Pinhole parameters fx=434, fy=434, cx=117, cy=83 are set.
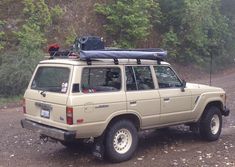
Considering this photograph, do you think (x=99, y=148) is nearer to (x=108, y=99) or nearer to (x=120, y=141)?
(x=120, y=141)

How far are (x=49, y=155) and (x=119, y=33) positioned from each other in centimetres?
1424

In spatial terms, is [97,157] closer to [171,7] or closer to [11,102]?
[11,102]

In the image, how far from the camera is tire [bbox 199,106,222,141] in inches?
366

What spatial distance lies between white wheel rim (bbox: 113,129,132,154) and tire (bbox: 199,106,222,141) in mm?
2124

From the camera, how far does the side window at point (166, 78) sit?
340 inches

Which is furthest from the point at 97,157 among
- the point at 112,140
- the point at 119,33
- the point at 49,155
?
the point at 119,33

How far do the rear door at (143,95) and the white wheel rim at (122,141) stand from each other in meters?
0.42

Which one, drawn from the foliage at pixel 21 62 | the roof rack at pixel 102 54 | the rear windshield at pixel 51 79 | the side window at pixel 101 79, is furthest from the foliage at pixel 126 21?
the side window at pixel 101 79

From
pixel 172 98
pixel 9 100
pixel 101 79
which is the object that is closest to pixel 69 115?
pixel 101 79

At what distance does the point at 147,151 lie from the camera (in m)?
8.58

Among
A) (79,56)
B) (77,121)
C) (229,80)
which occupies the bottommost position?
(229,80)

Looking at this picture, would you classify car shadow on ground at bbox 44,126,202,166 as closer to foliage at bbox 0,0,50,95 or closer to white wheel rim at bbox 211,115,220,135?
white wheel rim at bbox 211,115,220,135

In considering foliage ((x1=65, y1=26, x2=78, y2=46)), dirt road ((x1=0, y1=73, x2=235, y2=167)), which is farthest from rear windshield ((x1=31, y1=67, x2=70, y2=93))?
foliage ((x1=65, y1=26, x2=78, y2=46))

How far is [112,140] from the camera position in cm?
761
